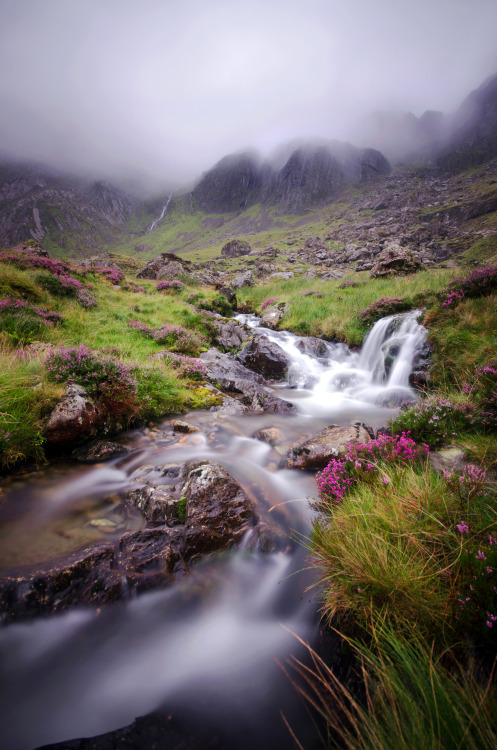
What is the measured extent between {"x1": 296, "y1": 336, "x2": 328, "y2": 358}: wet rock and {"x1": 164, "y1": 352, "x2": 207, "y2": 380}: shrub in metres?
5.37

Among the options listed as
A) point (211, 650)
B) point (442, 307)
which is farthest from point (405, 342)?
point (211, 650)

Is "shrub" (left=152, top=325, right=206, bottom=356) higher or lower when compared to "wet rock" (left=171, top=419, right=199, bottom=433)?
higher

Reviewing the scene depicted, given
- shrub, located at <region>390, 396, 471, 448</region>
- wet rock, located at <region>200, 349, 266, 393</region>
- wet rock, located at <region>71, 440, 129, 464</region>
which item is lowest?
wet rock, located at <region>71, 440, 129, 464</region>

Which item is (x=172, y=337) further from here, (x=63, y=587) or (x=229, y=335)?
(x=63, y=587)

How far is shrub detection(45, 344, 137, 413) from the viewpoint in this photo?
5.17 meters

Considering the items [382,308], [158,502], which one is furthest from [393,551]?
[382,308]

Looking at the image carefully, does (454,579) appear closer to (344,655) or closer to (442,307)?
(344,655)

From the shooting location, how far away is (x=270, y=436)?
20.0 ft

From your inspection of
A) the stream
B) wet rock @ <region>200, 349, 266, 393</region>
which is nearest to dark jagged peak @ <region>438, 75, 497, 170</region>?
wet rock @ <region>200, 349, 266, 393</region>

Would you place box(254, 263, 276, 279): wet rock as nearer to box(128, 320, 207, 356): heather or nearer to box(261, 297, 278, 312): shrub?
box(261, 297, 278, 312): shrub

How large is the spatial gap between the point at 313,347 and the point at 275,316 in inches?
195

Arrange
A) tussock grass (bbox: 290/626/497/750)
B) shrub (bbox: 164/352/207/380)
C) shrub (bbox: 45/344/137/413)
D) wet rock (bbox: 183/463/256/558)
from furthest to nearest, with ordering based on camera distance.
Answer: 1. shrub (bbox: 164/352/207/380)
2. shrub (bbox: 45/344/137/413)
3. wet rock (bbox: 183/463/256/558)
4. tussock grass (bbox: 290/626/497/750)

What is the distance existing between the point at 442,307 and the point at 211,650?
995 cm

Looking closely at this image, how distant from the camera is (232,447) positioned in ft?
18.5
